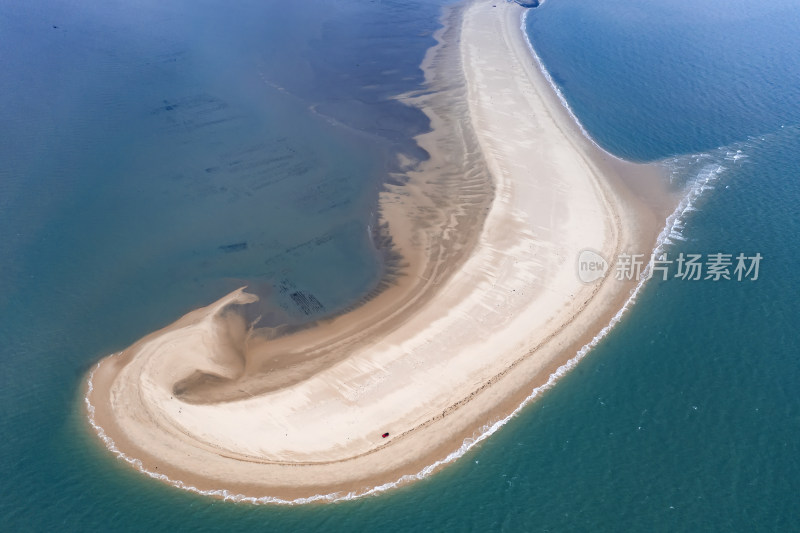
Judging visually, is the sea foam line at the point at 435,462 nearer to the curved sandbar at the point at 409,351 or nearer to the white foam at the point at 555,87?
the curved sandbar at the point at 409,351

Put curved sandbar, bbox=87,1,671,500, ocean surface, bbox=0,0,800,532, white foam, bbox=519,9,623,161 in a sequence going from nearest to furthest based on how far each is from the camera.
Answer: ocean surface, bbox=0,0,800,532
curved sandbar, bbox=87,1,671,500
white foam, bbox=519,9,623,161

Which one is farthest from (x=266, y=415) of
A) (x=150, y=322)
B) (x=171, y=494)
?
(x=150, y=322)

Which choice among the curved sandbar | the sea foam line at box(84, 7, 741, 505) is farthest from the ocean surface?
the curved sandbar

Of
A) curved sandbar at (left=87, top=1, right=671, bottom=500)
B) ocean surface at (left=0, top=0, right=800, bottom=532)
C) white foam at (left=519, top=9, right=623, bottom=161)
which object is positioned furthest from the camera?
white foam at (left=519, top=9, right=623, bottom=161)

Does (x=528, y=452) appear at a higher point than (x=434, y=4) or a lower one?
lower

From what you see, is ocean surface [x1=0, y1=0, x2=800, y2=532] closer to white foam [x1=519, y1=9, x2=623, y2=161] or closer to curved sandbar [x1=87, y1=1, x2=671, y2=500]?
white foam [x1=519, y1=9, x2=623, y2=161]

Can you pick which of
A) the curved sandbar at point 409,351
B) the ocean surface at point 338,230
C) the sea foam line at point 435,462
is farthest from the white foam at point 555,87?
the sea foam line at point 435,462

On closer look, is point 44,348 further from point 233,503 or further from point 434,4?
point 434,4
